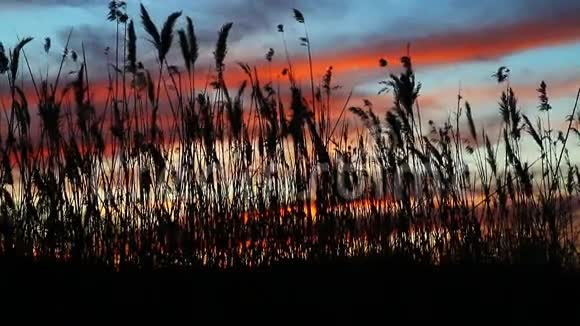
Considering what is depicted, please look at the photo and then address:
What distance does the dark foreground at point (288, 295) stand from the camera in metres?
3.90

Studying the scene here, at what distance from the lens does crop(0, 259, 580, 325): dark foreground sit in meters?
3.90

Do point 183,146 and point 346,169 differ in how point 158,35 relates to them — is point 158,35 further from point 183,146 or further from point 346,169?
point 346,169

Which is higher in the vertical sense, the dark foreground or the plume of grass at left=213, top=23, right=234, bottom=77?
the plume of grass at left=213, top=23, right=234, bottom=77

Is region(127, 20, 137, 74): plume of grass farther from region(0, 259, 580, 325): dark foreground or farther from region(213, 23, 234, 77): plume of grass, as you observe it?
region(0, 259, 580, 325): dark foreground

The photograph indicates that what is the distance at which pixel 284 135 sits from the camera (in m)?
5.55

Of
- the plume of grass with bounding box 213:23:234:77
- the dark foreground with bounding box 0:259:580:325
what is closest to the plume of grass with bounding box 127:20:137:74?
the plume of grass with bounding box 213:23:234:77

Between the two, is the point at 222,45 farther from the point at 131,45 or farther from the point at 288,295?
the point at 288,295

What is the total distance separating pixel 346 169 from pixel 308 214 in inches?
21.2

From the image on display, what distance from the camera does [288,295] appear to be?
4.16 m

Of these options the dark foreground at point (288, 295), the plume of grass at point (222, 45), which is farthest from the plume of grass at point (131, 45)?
the dark foreground at point (288, 295)

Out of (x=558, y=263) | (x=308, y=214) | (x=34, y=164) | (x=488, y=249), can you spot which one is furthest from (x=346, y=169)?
(x=34, y=164)

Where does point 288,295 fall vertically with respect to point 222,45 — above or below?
below

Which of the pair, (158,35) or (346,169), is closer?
(158,35)

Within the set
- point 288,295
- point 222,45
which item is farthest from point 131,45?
point 288,295
